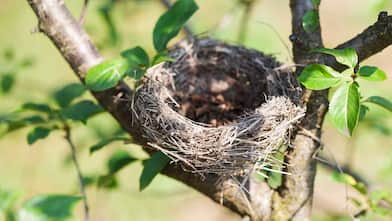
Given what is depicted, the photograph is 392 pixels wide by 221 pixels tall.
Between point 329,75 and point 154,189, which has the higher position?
point 329,75

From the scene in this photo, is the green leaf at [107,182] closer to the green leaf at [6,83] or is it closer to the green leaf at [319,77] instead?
the green leaf at [6,83]

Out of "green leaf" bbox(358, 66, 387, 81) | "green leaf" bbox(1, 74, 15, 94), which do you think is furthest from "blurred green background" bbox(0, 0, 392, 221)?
"green leaf" bbox(358, 66, 387, 81)

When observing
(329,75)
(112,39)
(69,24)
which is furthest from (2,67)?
(329,75)

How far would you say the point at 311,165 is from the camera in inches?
48.8

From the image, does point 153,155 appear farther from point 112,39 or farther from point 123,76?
point 112,39

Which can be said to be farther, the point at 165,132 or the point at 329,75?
the point at 165,132

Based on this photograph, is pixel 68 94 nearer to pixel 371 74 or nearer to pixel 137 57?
pixel 137 57

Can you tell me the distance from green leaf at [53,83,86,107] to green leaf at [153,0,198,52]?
366 mm

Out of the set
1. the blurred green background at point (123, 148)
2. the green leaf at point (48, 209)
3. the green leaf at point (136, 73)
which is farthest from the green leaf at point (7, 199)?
the blurred green background at point (123, 148)

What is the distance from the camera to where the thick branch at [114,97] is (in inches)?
49.6

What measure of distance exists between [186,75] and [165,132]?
478mm

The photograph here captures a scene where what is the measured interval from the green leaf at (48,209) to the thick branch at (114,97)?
21cm

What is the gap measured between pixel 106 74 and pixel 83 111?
0.79 ft

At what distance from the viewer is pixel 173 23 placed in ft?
4.34
